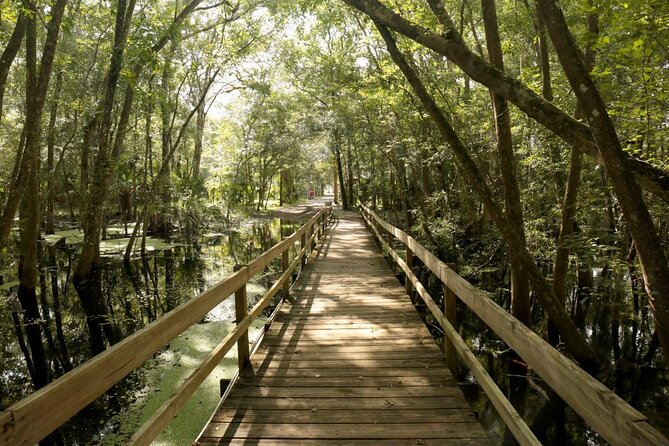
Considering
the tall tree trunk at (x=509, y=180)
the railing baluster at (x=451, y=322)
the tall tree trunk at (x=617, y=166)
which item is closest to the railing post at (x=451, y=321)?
the railing baluster at (x=451, y=322)

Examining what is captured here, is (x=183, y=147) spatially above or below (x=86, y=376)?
Result: above

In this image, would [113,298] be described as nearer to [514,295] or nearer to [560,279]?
[514,295]

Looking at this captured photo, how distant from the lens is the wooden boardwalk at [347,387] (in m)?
2.83

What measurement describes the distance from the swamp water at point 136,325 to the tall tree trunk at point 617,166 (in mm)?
4603

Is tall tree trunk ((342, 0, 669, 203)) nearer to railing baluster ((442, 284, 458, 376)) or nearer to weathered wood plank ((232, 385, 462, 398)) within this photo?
railing baluster ((442, 284, 458, 376))

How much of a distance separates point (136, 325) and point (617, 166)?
8.49 metres

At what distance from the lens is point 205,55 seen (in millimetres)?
16547

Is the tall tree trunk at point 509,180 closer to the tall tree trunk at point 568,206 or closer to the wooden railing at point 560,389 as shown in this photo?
the tall tree trunk at point 568,206

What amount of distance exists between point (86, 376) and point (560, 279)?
704 cm

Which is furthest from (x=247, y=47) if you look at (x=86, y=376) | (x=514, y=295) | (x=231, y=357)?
(x=86, y=376)

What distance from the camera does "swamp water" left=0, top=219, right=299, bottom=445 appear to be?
5.00 m

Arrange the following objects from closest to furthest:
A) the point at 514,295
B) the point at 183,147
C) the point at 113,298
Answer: the point at 514,295 → the point at 113,298 → the point at 183,147

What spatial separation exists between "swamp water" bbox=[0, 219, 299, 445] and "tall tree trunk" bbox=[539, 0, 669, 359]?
4.60 metres

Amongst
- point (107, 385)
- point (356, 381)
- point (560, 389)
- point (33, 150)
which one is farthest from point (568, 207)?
point (33, 150)
